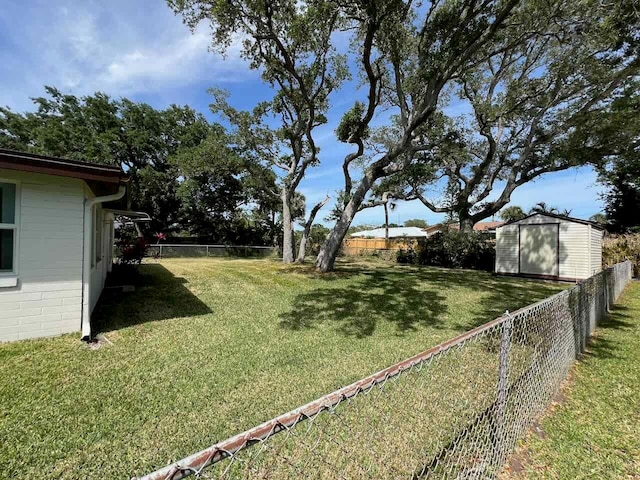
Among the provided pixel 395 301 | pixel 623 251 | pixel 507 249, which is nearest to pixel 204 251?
pixel 395 301

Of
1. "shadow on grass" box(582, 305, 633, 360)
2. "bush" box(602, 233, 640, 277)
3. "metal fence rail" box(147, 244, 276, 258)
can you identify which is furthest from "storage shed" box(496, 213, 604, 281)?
"metal fence rail" box(147, 244, 276, 258)

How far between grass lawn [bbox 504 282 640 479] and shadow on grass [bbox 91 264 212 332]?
563cm

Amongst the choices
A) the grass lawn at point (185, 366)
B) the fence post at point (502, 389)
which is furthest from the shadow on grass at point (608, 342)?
the fence post at point (502, 389)

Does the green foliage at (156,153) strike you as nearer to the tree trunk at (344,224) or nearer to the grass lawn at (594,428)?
the tree trunk at (344,224)

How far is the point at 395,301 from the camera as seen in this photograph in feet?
25.9

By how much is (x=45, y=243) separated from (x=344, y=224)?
8584 millimetres

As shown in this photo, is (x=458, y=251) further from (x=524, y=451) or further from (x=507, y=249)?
(x=524, y=451)

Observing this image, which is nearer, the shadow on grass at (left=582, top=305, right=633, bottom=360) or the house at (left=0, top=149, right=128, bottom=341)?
the house at (left=0, top=149, right=128, bottom=341)

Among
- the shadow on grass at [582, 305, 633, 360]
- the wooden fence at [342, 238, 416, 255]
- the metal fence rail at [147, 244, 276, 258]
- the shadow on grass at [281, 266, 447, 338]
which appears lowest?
the shadow on grass at [582, 305, 633, 360]

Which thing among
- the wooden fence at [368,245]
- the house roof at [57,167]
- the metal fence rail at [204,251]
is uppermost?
the house roof at [57,167]

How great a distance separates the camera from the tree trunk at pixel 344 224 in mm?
11242

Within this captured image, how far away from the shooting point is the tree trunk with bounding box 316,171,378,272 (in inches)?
443

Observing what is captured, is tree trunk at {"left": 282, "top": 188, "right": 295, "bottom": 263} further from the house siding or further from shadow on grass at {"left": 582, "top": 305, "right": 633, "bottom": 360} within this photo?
shadow on grass at {"left": 582, "top": 305, "right": 633, "bottom": 360}

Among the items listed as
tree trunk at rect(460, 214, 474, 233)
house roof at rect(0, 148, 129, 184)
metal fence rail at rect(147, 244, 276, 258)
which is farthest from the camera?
metal fence rail at rect(147, 244, 276, 258)
